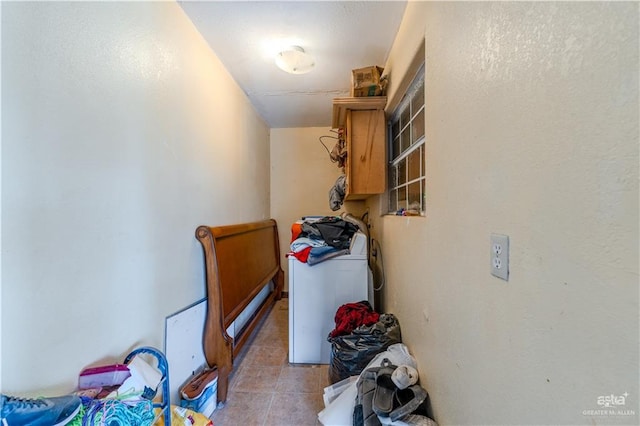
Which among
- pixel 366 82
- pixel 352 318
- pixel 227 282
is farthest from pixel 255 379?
pixel 366 82

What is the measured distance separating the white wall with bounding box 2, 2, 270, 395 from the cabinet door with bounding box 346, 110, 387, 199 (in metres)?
1.18

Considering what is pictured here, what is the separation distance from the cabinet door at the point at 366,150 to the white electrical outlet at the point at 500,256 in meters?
1.55

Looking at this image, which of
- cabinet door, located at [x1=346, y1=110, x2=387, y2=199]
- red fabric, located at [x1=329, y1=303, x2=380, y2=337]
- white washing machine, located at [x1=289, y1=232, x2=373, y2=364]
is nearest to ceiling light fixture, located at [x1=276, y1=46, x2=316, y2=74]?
cabinet door, located at [x1=346, y1=110, x2=387, y2=199]

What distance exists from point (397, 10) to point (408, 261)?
153cm

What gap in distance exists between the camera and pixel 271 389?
77.3 inches

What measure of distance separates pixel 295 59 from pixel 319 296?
1.88m

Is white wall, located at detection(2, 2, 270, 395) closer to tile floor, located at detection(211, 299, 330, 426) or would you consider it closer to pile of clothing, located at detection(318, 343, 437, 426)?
tile floor, located at detection(211, 299, 330, 426)

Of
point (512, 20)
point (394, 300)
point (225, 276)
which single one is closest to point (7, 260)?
point (225, 276)

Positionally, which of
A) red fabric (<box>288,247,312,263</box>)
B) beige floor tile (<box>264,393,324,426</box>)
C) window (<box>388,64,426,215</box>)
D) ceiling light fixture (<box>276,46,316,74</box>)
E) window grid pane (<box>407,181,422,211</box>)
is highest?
ceiling light fixture (<box>276,46,316,74</box>)

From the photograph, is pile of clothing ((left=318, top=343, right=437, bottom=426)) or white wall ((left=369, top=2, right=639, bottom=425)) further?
pile of clothing ((left=318, top=343, right=437, bottom=426))

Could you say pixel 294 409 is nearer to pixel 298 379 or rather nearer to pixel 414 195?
pixel 298 379

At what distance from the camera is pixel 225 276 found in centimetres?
204

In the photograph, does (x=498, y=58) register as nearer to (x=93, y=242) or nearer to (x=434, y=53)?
(x=434, y=53)

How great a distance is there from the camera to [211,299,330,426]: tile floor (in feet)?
5.53
